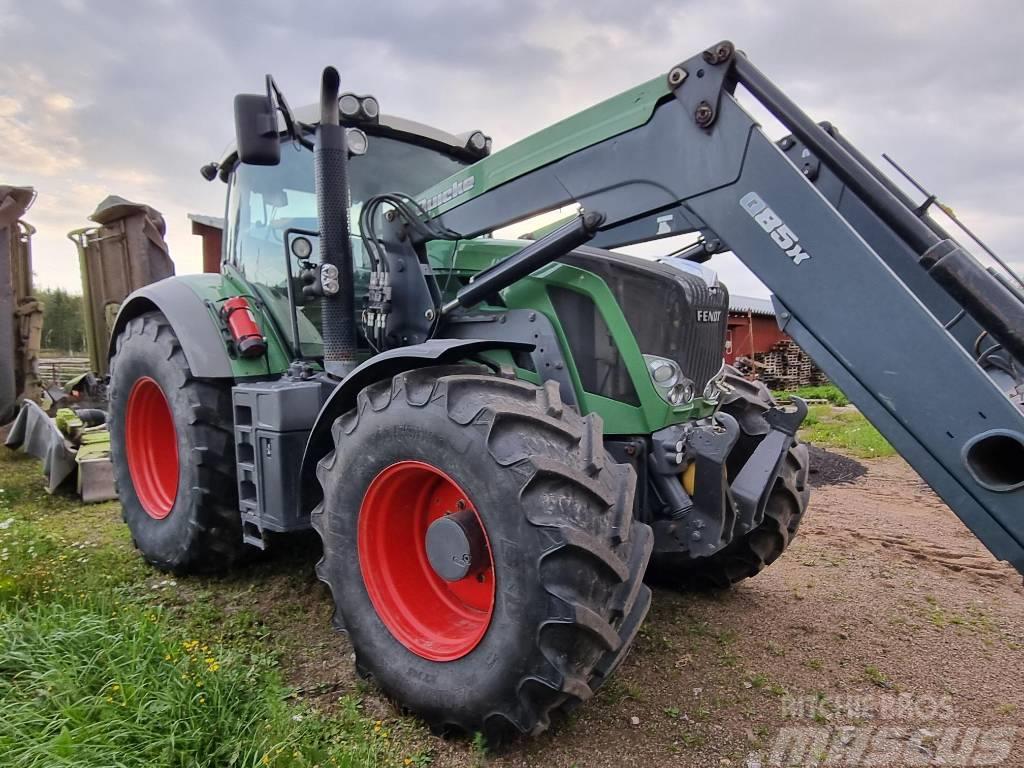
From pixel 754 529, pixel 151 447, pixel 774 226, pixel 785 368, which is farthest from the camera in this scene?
pixel 785 368

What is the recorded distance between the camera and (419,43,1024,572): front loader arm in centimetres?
171

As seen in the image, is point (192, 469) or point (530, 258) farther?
point (192, 469)

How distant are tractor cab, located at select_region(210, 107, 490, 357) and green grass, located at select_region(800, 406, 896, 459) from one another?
Answer: 17.9ft

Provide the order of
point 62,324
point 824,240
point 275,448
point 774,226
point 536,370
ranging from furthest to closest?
1. point 62,324
2. point 275,448
3. point 536,370
4. point 774,226
5. point 824,240

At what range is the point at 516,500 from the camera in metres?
2.01

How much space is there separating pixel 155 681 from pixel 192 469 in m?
1.34

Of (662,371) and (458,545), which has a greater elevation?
(662,371)

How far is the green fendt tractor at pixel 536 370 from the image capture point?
192 cm

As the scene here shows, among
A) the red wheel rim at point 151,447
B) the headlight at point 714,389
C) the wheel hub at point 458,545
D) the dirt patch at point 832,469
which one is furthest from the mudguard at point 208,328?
→ the dirt patch at point 832,469

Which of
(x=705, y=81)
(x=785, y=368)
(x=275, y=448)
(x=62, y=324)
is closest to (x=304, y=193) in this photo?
(x=275, y=448)

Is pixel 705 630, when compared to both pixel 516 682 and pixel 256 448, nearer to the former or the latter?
pixel 516 682

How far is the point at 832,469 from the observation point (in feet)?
23.8

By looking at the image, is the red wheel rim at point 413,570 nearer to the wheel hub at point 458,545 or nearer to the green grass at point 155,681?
the wheel hub at point 458,545

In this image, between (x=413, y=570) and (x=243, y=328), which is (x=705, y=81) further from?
(x=243, y=328)
